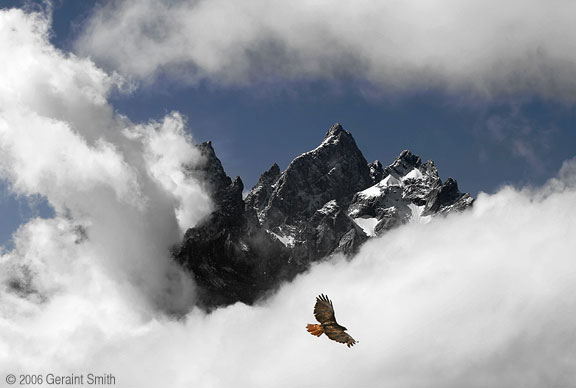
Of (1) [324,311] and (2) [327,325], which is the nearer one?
(2) [327,325]

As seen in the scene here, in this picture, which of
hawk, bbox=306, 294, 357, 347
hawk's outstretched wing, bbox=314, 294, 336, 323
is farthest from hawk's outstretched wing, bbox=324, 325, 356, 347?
hawk's outstretched wing, bbox=314, 294, 336, 323

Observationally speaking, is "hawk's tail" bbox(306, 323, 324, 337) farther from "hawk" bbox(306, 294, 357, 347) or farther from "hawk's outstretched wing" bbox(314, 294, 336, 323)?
"hawk's outstretched wing" bbox(314, 294, 336, 323)

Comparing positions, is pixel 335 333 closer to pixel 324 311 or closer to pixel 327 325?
pixel 327 325

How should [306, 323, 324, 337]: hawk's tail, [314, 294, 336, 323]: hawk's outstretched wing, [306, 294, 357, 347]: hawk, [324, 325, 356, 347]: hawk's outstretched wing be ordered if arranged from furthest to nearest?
[314, 294, 336, 323]: hawk's outstretched wing, [324, 325, 356, 347]: hawk's outstretched wing, [306, 294, 357, 347]: hawk, [306, 323, 324, 337]: hawk's tail

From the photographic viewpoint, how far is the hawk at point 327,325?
55.1 meters

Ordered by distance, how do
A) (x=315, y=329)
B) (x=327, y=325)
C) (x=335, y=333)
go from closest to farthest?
(x=315, y=329)
(x=335, y=333)
(x=327, y=325)

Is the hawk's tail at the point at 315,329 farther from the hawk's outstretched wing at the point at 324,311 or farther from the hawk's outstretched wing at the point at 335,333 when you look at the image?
the hawk's outstretched wing at the point at 324,311

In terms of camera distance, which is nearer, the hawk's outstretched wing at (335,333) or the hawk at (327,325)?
the hawk at (327,325)

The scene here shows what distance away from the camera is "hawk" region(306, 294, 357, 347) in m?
55.1

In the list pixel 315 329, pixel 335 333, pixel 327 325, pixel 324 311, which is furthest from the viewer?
pixel 324 311

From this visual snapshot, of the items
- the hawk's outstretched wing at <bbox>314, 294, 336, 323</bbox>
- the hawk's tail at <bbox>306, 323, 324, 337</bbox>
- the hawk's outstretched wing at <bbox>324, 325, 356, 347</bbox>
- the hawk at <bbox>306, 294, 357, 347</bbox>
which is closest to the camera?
the hawk's tail at <bbox>306, 323, 324, 337</bbox>

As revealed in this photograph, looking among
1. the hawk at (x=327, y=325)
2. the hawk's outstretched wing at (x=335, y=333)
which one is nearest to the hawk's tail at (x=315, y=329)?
the hawk at (x=327, y=325)

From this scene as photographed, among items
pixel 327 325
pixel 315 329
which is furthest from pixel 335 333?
pixel 315 329

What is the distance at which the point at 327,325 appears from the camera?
5691 centimetres
